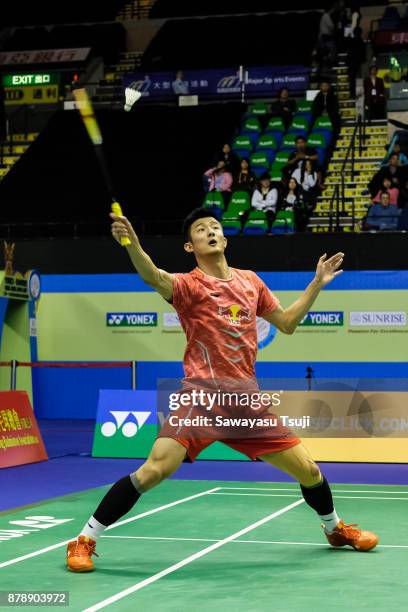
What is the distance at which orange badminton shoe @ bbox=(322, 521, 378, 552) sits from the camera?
287 inches

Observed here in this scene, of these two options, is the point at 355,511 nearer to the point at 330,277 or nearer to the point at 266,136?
the point at 330,277

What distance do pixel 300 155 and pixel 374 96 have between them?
2.68 m

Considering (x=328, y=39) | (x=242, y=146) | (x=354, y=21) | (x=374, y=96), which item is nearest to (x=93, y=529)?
(x=242, y=146)

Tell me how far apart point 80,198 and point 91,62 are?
7.88 m

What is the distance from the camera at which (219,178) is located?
2202 cm

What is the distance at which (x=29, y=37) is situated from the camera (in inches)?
1240

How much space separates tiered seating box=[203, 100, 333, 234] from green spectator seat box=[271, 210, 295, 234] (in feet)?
3.12

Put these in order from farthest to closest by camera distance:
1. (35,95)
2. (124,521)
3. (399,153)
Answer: (35,95)
(399,153)
(124,521)

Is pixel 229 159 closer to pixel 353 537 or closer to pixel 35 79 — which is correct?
pixel 35 79

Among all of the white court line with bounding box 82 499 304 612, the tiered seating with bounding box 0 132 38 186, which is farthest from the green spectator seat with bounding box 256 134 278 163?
Result: the white court line with bounding box 82 499 304 612

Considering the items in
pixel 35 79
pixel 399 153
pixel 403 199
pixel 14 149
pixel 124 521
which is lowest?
pixel 124 521

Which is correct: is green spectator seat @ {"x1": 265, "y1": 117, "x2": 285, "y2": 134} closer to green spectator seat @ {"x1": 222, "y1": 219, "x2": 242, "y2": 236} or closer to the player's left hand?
green spectator seat @ {"x1": 222, "y1": 219, "x2": 242, "y2": 236}

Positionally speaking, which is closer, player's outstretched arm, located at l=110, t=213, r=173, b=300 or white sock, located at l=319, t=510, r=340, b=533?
player's outstretched arm, located at l=110, t=213, r=173, b=300

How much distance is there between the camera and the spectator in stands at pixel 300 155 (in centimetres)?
2178
